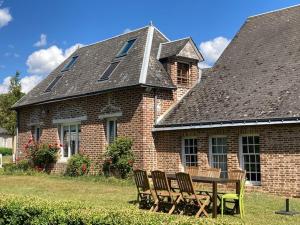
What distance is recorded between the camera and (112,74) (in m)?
20.8

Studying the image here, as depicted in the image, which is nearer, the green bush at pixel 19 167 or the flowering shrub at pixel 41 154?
the flowering shrub at pixel 41 154

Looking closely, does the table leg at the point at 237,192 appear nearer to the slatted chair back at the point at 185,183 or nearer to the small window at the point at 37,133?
the slatted chair back at the point at 185,183

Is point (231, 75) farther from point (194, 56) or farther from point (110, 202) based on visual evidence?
point (110, 202)

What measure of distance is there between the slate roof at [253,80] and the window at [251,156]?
104 cm

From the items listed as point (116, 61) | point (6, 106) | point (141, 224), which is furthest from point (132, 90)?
point (6, 106)

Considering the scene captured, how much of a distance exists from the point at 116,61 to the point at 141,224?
54.0 feet

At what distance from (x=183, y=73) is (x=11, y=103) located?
25.3m

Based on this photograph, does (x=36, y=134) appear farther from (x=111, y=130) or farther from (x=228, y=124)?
(x=228, y=124)

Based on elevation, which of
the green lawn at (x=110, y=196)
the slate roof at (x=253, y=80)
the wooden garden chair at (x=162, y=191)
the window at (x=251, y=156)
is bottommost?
the green lawn at (x=110, y=196)

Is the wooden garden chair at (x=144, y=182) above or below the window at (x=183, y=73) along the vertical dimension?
below

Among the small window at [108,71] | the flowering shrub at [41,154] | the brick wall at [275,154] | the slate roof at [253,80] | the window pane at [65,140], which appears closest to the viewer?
the brick wall at [275,154]

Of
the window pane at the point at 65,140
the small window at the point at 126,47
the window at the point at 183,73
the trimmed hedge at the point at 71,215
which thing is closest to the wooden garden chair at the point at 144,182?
the trimmed hedge at the point at 71,215

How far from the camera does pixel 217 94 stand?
17766 millimetres

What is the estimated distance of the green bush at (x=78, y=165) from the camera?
20.8 meters
